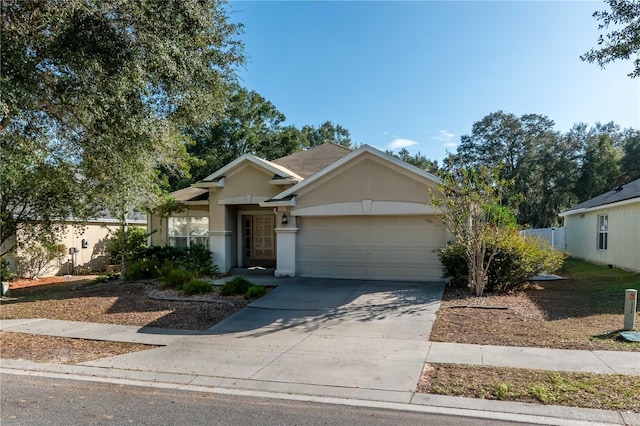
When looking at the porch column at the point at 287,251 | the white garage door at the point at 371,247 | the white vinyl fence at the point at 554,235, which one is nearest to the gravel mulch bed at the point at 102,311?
the porch column at the point at 287,251

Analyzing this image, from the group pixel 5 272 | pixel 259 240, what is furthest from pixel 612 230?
pixel 5 272

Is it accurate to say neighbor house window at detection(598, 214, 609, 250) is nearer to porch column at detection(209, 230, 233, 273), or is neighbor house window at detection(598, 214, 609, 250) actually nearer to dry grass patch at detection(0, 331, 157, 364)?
porch column at detection(209, 230, 233, 273)

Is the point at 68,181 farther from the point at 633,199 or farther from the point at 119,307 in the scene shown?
the point at 633,199

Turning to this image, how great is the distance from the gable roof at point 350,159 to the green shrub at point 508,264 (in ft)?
7.58

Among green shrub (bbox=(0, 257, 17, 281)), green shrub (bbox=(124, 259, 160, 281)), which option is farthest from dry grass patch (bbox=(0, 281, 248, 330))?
green shrub (bbox=(0, 257, 17, 281))

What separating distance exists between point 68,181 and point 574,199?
42071mm

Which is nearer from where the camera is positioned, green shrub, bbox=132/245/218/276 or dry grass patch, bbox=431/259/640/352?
dry grass patch, bbox=431/259/640/352

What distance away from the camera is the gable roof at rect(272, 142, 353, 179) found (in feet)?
57.5

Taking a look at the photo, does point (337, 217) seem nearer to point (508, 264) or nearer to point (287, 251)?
point (287, 251)

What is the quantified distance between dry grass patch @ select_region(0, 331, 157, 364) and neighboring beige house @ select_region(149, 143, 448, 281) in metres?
7.31

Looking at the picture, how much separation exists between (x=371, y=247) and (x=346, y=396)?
29.1ft

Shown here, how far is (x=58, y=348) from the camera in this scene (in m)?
7.66

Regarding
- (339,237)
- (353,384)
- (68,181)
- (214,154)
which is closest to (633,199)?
(339,237)

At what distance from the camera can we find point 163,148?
1076 cm
